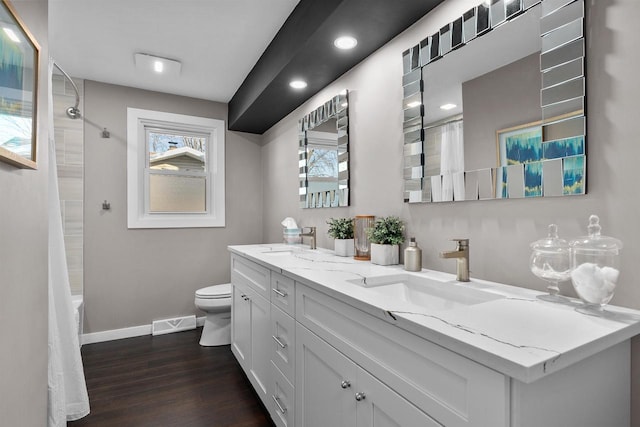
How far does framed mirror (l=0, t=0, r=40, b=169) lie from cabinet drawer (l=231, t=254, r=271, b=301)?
1.12 m

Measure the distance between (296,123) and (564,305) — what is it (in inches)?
95.2

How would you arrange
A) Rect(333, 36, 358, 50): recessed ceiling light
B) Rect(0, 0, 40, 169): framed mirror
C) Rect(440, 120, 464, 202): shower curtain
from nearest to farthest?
Rect(0, 0, 40, 169): framed mirror → Rect(440, 120, 464, 202): shower curtain → Rect(333, 36, 358, 50): recessed ceiling light

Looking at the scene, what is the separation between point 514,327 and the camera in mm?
763

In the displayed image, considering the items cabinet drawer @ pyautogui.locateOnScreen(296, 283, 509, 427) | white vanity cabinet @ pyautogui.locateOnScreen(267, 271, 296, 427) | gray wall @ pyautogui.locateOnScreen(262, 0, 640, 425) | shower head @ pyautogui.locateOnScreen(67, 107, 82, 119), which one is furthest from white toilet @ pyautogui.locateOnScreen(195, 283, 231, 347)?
cabinet drawer @ pyautogui.locateOnScreen(296, 283, 509, 427)

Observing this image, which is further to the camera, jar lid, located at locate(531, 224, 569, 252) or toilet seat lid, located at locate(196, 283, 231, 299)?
toilet seat lid, located at locate(196, 283, 231, 299)

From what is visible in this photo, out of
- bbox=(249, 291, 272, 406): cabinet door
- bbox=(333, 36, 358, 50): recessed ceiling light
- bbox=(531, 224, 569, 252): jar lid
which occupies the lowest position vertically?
bbox=(249, 291, 272, 406): cabinet door

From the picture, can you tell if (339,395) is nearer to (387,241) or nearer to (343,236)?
(387,241)

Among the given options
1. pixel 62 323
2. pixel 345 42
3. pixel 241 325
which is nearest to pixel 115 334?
pixel 62 323

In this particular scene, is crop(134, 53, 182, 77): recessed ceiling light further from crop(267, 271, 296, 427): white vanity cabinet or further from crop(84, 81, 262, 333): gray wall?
crop(267, 271, 296, 427): white vanity cabinet

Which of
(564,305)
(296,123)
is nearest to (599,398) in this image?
(564,305)

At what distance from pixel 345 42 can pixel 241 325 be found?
1.96 m

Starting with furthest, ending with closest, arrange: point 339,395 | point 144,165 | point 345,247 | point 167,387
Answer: point 144,165 < point 167,387 < point 345,247 < point 339,395

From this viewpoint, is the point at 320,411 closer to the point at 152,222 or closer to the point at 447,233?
the point at 447,233

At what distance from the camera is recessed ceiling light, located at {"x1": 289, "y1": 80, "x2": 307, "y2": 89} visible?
2.32m
